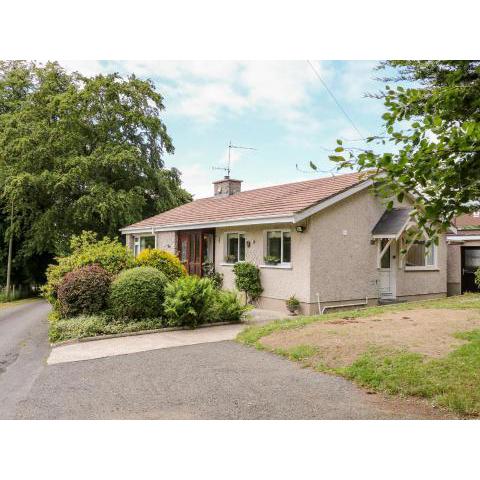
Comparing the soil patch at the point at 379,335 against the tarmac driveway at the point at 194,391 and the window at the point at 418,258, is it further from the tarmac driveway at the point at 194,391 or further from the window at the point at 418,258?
the window at the point at 418,258

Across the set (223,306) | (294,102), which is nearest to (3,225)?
(223,306)

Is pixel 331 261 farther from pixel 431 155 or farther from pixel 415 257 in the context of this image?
pixel 431 155

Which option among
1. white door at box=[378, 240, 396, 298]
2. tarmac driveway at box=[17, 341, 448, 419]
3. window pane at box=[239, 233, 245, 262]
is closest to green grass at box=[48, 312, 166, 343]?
tarmac driveway at box=[17, 341, 448, 419]

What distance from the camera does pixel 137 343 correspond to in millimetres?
8664

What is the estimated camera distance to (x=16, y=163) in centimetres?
2358

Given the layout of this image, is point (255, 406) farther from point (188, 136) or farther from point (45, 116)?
point (45, 116)

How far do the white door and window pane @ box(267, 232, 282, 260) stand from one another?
3275 mm

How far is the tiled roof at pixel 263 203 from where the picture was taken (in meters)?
12.9

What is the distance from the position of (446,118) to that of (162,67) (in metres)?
3.77

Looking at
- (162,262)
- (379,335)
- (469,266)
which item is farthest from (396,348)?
(469,266)

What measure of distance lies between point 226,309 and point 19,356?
176 inches

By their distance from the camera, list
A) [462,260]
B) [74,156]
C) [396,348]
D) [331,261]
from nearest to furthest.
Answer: [396,348]
[331,261]
[462,260]
[74,156]

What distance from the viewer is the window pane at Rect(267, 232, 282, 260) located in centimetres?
1361

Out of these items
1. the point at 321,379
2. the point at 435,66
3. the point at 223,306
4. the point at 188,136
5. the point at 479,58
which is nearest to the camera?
the point at 479,58
